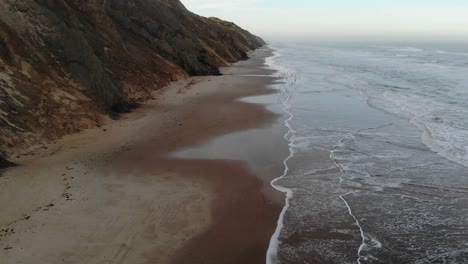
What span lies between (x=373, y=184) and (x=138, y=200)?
18.7ft

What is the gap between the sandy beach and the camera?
7.43 meters

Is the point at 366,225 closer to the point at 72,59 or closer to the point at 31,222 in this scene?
the point at 31,222

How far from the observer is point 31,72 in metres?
15.5

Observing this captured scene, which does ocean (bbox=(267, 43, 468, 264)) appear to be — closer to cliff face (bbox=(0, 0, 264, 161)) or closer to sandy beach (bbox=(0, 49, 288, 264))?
sandy beach (bbox=(0, 49, 288, 264))

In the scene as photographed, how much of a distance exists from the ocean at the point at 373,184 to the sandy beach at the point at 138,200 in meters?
0.67

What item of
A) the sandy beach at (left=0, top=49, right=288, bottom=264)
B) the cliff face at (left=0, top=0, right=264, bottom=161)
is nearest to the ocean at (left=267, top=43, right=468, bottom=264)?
the sandy beach at (left=0, top=49, right=288, bottom=264)

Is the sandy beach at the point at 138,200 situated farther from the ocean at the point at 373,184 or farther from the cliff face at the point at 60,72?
the cliff face at the point at 60,72

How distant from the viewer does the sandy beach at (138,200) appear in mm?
7426

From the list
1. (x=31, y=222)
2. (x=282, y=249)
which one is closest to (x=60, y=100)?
(x=31, y=222)

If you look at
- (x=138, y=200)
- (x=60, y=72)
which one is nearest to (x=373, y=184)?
(x=138, y=200)

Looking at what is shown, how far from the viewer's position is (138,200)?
9.52m

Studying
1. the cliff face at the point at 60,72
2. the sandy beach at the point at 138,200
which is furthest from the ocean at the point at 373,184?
the cliff face at the point at 60,72

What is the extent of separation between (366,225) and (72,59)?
44.6ft

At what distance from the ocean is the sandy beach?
0.67 m
